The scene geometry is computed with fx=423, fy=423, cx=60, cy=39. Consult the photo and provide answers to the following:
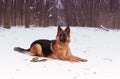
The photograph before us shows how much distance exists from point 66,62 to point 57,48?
1.50ft

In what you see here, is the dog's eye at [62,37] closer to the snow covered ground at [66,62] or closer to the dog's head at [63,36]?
the dog's head at [63,36]

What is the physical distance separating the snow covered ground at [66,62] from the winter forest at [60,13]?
0.70 meters

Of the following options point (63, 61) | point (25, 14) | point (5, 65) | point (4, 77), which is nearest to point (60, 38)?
point (63, 61)

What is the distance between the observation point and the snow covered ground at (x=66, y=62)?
28.6 ft

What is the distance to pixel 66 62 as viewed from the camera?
996 cm

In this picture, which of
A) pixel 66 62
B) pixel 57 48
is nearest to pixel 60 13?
pixel 57 48

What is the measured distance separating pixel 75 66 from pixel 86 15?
7.37 m

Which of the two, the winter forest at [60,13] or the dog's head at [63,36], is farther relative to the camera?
the winter forest at [60,13]

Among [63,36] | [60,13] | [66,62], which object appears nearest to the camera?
[66,62]

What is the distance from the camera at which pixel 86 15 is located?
16734 millimetres

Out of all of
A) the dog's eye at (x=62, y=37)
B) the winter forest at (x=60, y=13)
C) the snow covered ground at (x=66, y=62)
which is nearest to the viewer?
the snow covered ground at (x=66, y=62)

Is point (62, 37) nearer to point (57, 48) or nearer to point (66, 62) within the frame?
point (57, 48)

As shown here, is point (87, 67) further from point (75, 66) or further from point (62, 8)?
point (62, 8)

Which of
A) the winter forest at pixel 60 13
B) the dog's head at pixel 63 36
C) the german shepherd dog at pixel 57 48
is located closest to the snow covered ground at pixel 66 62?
the german shepherd dog at pixel 57 48
